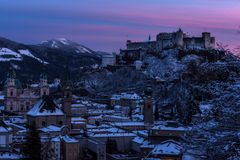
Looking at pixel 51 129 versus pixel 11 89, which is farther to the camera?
pixel 11 89

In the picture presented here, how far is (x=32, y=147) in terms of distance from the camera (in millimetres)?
32750

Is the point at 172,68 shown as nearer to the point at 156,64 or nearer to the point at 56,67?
the point at 156,64

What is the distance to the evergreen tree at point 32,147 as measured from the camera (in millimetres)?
32500

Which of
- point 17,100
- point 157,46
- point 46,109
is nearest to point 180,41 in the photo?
point 157,46

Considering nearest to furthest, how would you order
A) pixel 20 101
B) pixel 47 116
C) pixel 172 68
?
pixel 47 116
pixel 20 101
pixel 172 68

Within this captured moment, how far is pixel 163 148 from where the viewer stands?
109 feet

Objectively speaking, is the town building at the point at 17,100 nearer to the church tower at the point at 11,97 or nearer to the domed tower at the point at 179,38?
the church tower at the point at 11,97

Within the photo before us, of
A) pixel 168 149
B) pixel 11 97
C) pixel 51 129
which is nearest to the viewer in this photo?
pixel 168 149

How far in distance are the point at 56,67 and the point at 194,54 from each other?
89.2 metres

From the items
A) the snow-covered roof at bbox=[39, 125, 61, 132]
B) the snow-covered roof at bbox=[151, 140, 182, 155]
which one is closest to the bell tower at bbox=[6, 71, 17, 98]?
the snow-covered roof at bbox=[39, 125, 61, 132]

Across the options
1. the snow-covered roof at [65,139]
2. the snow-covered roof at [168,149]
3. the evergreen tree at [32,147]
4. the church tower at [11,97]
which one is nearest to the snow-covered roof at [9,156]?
the evergreen tree at [32,147]

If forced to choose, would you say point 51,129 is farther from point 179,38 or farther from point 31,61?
point 31,61

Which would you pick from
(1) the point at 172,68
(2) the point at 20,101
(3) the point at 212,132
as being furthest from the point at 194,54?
(3) the point at 212,132

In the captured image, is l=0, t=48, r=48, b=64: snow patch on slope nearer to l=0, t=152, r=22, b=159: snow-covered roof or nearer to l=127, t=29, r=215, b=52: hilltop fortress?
l=127, t=29, r=215, b=52: hilltop fortress
